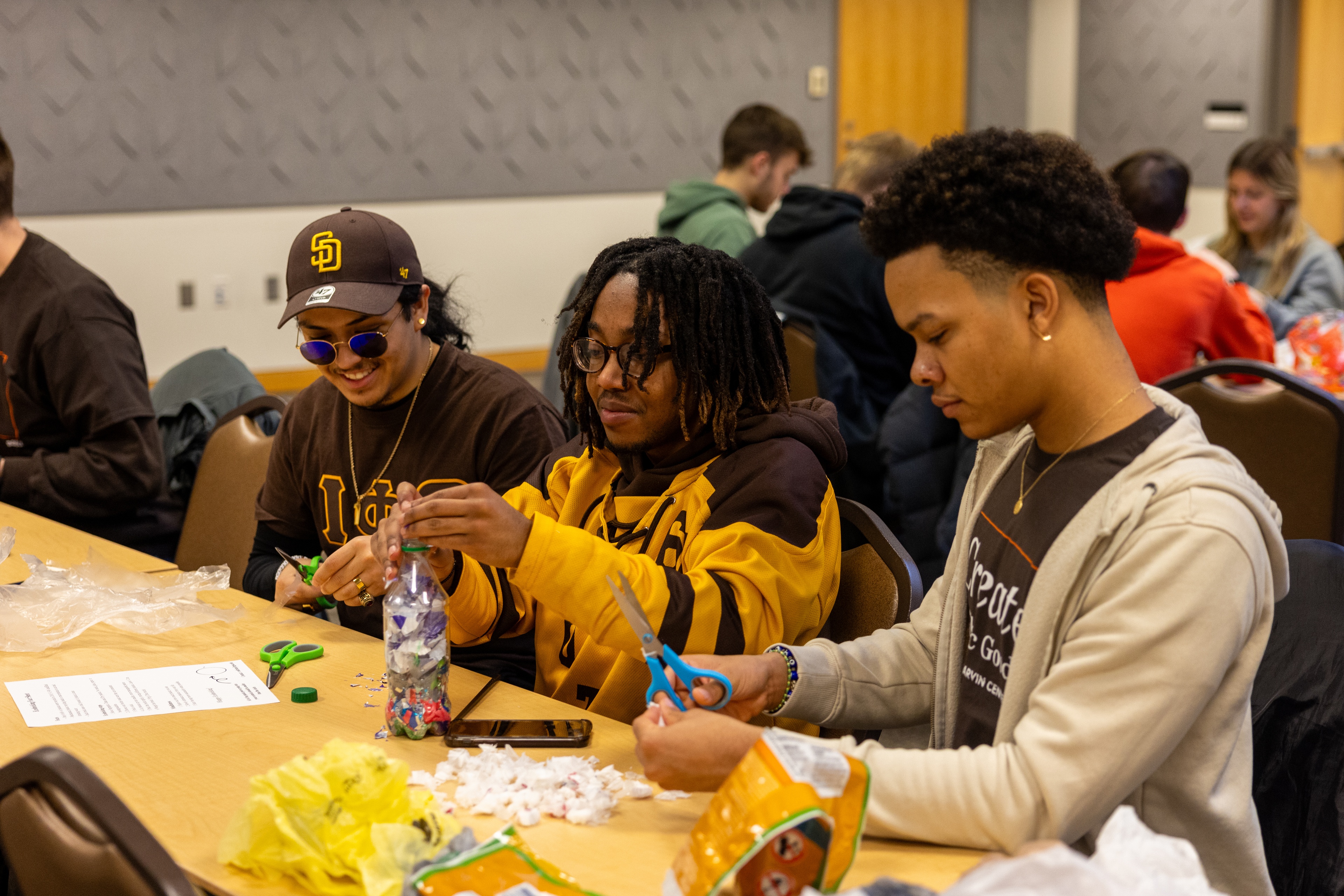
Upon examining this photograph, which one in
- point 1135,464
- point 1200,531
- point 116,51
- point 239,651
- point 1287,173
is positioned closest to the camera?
point 1200,531

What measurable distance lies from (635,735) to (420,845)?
267 mm

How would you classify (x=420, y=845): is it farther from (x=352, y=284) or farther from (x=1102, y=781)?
(x=352, y=284)

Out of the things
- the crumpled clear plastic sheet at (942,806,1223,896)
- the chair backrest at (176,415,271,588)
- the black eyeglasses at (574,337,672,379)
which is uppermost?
the black eyeglasses at (574,337,672,379)

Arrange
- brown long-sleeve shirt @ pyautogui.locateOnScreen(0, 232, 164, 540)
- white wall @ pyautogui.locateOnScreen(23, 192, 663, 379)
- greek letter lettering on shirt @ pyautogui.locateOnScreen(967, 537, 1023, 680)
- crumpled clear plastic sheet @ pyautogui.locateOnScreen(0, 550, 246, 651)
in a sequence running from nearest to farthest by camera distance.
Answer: greek letter lettering on shirt @ pyautogui.locateOnScreen(967, 537, 1023, 680) < crumpled clear plastic sheet @ pyautogui.locateOnScreen(0, 550, 246, 651) < brown long-sleeve shirt @ pyautogui.locateOnScreen(0, 232, 164, 540) < white wall @ pyautogui.locateOnScreen(23, 192, 663, 379)

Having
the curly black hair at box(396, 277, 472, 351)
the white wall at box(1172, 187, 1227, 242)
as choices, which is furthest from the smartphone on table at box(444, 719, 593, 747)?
the white wall at box(1172, 187, 1227, 242)

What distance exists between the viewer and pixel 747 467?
1661 mm

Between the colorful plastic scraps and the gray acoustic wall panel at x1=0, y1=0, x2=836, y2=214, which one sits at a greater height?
the gray acoustic wall panel at x1=0, y1=0, x2=836, y2=214

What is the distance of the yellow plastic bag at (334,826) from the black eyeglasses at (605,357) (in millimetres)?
705

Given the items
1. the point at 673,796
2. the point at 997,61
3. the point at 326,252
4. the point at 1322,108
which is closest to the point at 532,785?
the point at 673,796

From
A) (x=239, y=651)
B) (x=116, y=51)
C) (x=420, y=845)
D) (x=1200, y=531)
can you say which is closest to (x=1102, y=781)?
(x=1200, y=531)

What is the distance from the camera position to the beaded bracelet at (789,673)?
1.43 meters

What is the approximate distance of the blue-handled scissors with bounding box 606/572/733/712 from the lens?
1.29 meters

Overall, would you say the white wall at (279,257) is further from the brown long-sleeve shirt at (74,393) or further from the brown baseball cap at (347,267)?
the brown baseball cap at (347,267)

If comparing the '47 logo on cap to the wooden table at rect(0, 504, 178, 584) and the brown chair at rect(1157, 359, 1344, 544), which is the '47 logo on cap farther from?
the brown chair at rect(1157, 359, 1344, 544)
